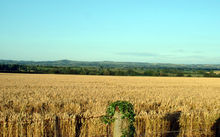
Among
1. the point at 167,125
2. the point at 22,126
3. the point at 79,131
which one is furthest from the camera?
the point at 167,125

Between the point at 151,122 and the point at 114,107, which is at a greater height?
the point at 114,107

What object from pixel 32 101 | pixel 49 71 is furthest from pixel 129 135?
pixel 49 71

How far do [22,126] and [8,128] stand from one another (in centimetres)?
49

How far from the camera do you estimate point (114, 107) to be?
7.29 meters

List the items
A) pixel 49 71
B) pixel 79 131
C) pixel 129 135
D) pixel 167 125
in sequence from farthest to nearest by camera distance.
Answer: pixel 49 71 < pixel 167 125 < pixel 79 131 < pixel 129 135

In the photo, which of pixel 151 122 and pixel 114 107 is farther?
pixel 151 122

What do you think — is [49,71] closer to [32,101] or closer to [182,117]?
[32,101]

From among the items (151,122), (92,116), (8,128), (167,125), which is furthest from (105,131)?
(8,128)

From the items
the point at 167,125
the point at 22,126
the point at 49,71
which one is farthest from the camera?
the point at 49,71

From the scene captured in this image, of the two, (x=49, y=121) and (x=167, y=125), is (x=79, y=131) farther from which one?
(x=167, y=125)

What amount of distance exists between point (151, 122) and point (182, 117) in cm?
156

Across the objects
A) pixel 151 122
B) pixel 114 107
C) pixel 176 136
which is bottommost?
pixel 176 136

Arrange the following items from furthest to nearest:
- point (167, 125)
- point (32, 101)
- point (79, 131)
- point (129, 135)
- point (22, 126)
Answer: point (32, 101) → point (167, 125) → point (79, 131) → point (22, 126) → point (129, 135)

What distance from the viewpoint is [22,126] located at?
8.40 metres
